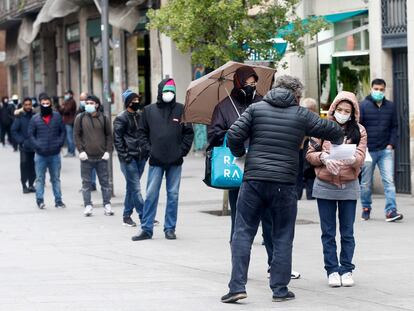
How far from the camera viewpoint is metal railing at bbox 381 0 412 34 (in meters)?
18.8

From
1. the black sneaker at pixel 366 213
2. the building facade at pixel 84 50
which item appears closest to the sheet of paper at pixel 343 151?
the black sneaker at pixel 366 213

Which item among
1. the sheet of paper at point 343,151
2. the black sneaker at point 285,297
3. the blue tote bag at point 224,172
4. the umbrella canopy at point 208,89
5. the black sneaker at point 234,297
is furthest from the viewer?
the umbrella canopy at point 208,89

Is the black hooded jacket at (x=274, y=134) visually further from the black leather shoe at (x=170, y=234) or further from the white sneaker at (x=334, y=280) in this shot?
the black leather shoe at (x=170, y=234)

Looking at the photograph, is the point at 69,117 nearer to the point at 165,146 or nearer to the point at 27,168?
the point at 27,168

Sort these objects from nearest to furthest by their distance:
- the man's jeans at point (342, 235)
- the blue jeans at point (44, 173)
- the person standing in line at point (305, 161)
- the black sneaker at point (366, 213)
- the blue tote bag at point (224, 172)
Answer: the man's jeans at point (342, 235)
the blue tote bag at point (224, 172)
the black sneaker at point (366, 213)
the person standing in line at point (305, 161)
the blue jeans at point (44, 173)

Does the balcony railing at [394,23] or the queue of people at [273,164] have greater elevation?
the balcony railing at [394,23]

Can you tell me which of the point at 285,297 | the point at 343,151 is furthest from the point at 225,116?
the point at 285,297

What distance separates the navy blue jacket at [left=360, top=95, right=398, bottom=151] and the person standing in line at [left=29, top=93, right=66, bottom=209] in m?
5.37

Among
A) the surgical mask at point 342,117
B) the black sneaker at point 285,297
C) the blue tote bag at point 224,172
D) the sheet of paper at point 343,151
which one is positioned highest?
the surgical mask at point 342,117

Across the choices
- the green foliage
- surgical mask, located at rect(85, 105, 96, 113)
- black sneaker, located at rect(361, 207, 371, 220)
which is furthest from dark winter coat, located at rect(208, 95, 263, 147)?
surgical mask, located at rect(85, 105, 96, 113)

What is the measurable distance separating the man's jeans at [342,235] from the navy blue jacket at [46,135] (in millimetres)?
8900

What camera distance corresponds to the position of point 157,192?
14102 mm

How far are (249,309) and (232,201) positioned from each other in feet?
8.54

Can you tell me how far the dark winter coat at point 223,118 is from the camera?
11445 mm
